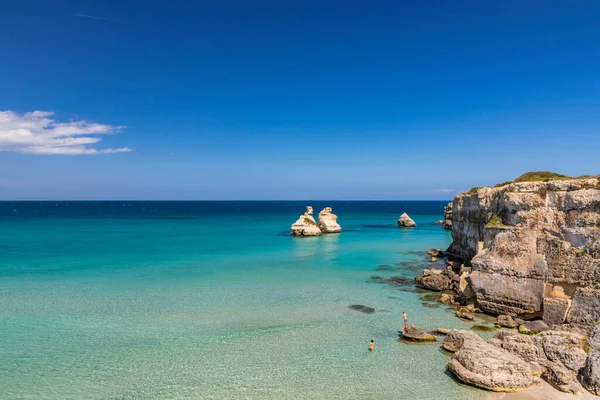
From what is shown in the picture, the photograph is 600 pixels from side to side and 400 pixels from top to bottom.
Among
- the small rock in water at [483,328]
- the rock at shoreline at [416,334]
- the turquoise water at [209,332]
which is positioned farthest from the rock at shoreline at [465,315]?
the rock at shoreline at [416,334]

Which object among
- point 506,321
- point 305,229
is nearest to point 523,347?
point 506,321

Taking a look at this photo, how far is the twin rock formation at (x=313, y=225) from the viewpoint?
6869 centimetres

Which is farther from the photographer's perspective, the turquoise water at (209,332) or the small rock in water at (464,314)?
the small rock in water at (464,314)

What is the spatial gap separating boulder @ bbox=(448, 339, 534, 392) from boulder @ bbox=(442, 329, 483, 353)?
1538 mm

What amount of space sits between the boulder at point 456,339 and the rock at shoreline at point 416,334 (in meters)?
1.07

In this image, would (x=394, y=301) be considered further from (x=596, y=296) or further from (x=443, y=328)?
(x=596, y=296)

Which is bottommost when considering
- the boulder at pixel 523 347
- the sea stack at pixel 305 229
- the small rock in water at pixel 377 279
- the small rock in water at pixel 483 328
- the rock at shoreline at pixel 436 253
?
the small rock in water at pixel 483 328

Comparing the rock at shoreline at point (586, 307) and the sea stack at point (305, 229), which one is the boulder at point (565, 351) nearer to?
the rock at shoreline at point (586, 307)

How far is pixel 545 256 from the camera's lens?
21.4 m

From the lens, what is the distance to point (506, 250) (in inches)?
878

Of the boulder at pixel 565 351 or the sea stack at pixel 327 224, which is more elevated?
the sea stack at pixel 327 224

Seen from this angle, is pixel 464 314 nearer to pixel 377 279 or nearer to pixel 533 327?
pixel 533 327

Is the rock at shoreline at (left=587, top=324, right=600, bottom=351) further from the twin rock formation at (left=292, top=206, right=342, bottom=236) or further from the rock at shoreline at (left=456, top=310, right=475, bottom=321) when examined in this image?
the twin rock formation at (left=292, top=206, right=342, bottom=236)

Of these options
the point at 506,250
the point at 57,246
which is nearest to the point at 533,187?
the point at 506,250
